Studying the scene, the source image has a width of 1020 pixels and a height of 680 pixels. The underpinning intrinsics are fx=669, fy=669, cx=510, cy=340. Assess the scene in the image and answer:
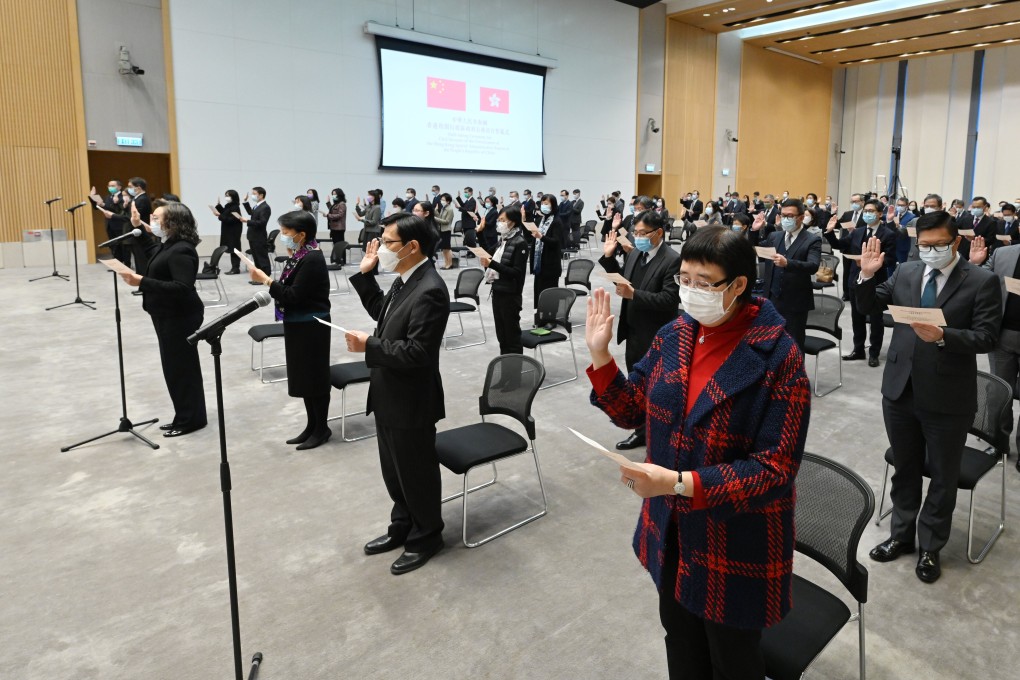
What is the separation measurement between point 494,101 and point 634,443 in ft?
51.2

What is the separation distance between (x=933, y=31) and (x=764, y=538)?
27.8m

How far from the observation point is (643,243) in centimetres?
461

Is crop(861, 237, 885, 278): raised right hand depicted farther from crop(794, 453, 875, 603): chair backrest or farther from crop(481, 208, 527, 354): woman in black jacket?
crop(481, 208, 527, 354): woman in black jacket

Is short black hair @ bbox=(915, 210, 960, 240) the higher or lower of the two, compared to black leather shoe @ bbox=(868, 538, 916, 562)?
higher

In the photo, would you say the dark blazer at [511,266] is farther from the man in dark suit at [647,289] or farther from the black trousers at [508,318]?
the man in dark suit at [647,289]

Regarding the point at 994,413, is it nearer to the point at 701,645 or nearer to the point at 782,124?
→ the point at 701,645

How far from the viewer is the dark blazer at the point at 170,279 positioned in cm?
462

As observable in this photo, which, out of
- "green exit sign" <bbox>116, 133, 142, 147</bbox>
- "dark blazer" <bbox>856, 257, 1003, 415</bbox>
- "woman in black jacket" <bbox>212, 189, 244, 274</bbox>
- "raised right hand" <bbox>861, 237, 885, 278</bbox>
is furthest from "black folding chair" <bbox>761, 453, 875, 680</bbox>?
"green exit sign" <bbox>116, 133, 142, 147</bbox>

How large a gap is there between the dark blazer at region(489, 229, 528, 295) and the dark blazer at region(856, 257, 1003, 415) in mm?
3564

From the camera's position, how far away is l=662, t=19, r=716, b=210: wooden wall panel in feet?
76.8

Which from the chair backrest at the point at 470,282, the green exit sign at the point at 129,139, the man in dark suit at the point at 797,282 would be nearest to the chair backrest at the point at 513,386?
the man in dark suit at the point at 797,282

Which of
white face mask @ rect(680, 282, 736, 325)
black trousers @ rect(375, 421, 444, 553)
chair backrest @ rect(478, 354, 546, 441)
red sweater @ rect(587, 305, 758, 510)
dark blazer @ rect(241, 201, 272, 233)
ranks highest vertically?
dark blazer @ rect(241, 201, 272, 233)

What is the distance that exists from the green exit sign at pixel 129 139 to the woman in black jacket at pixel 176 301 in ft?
35.2

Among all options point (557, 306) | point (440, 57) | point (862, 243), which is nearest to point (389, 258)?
point (557, 306)
